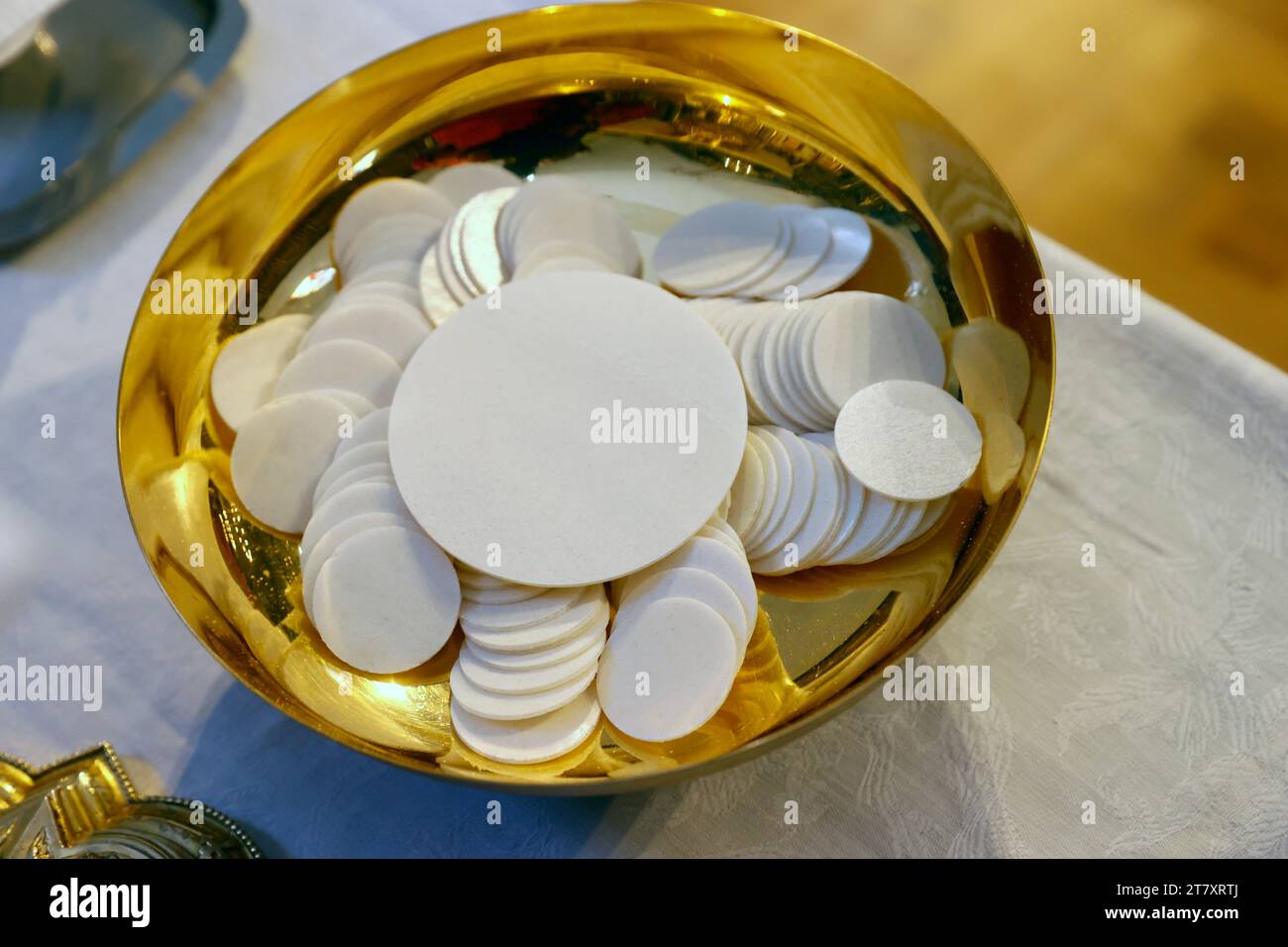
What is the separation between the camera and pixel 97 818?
2.82 feet

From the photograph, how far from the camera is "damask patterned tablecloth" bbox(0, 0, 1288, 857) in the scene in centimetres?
85

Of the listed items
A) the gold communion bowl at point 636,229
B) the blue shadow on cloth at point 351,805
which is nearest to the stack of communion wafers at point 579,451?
the gold communion bowl at point 636,229

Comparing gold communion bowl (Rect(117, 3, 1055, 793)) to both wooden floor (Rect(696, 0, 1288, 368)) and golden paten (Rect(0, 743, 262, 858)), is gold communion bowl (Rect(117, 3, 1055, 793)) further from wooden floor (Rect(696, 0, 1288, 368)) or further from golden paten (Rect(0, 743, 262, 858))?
wooden floor (Rect(696, 0, 1288, 368))

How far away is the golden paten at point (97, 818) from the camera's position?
0.82 meters

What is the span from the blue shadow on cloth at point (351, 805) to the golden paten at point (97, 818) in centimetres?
2

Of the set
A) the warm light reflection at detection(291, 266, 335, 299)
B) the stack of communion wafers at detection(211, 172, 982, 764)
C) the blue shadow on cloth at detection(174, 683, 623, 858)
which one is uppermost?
the warm light reflection at detection(291, 266, 335, 299)

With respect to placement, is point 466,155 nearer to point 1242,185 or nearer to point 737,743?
point 737,743

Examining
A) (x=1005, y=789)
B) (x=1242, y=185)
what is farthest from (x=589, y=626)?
(x=1242, y=185)

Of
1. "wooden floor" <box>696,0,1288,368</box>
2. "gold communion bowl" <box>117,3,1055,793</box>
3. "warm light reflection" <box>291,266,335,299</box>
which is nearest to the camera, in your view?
"gold communion bowl" <box>117,3,1055,793</box>

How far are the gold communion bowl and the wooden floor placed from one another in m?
0.75

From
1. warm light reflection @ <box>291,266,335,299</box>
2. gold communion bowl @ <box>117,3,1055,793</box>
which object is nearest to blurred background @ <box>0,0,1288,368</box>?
gold communion bowl @ <box>117,3,1055,793</box>

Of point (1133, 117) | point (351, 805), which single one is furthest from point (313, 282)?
point (1133, 117)

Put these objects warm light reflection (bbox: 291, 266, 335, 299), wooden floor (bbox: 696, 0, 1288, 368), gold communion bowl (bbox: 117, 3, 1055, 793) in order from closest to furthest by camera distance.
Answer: gold communion bowl (bbox: 117, 3, 1055, 793) < warm light reflection (bbox: 291, 266, 335, 299) < wooden floor (bbox: 696, 0, 1288, 368)
